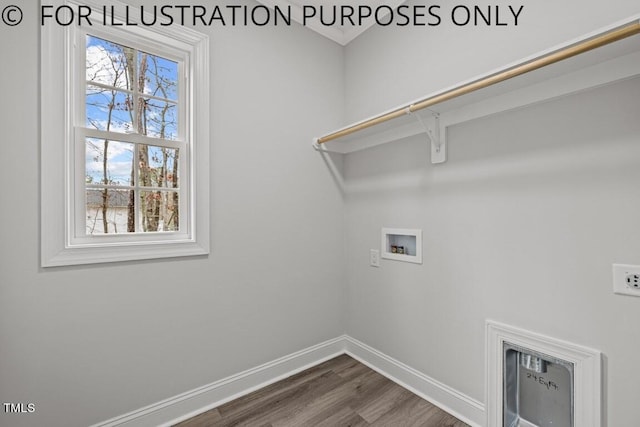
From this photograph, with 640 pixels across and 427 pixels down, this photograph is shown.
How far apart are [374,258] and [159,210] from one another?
55.8 inches

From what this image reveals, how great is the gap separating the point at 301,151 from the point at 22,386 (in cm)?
184

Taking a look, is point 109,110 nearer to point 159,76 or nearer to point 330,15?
point 159,76

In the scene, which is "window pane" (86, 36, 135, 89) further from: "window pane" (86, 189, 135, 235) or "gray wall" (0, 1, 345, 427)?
"window pane" (86, 189, 135, 235)

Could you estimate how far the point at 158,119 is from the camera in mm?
1652

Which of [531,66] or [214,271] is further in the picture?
[214,271]

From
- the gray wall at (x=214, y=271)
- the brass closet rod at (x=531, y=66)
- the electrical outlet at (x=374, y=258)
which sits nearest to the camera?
the brass closet rod at (x=531, y=66)

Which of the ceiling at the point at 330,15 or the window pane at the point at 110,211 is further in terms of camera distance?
the ceiling at the point at 330,15

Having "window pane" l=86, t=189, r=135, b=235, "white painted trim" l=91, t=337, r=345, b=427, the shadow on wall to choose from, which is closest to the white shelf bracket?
the shadow on wall

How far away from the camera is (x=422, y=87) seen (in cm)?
179

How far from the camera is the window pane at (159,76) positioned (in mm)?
1620

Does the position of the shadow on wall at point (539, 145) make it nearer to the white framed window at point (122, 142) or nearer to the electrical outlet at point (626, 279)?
the electrical outlet at point (626, 279)

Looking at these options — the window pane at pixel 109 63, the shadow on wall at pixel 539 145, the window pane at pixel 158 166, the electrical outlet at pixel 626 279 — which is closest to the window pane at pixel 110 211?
the window pane at pixel 158 166

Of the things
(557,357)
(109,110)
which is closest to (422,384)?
(557,357)

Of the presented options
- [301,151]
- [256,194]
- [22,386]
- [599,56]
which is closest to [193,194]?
[256,194]
